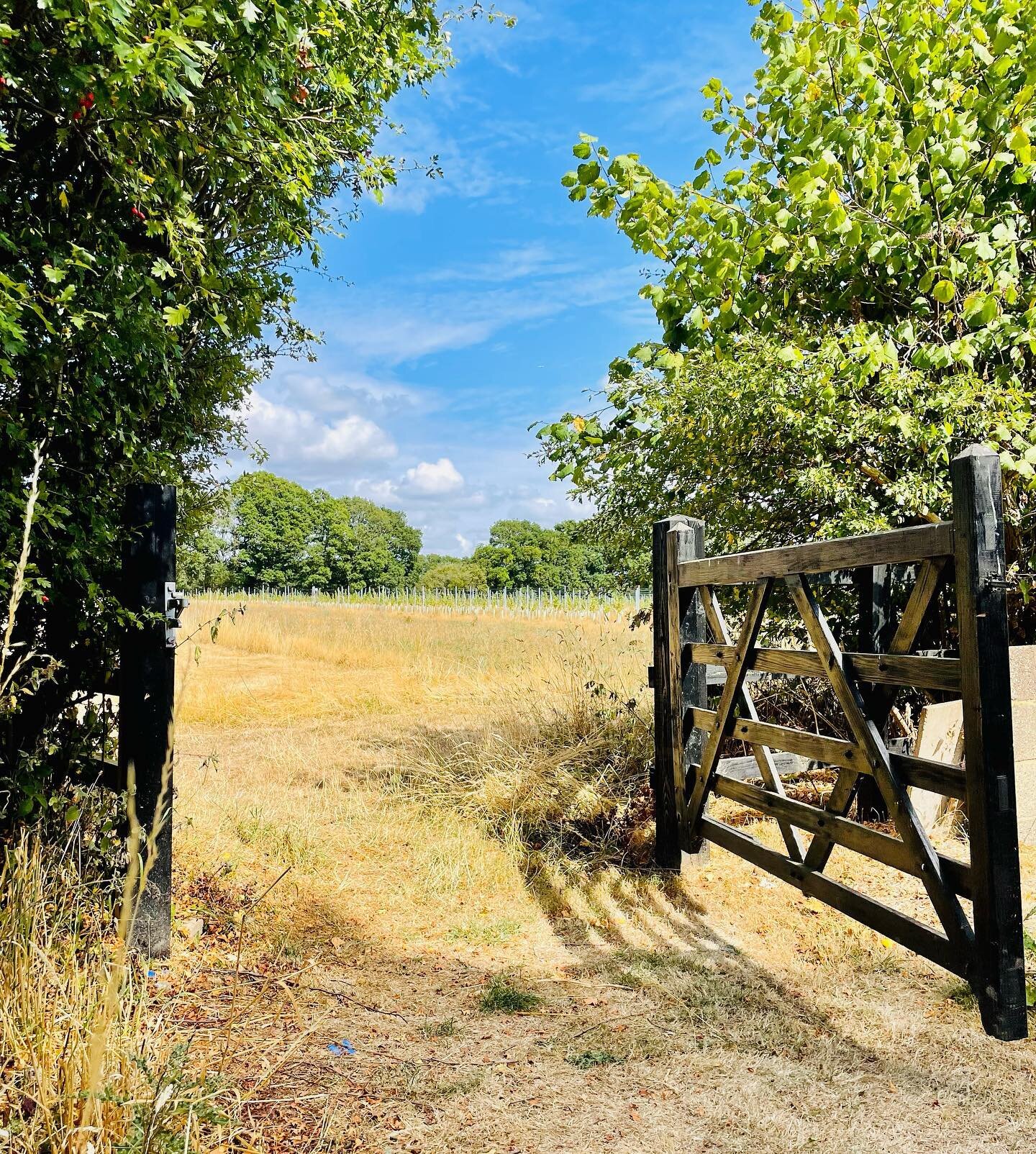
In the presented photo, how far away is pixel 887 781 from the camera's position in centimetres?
301

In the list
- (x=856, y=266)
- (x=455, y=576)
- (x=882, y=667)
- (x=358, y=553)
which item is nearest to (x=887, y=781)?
(x=882, y=667)

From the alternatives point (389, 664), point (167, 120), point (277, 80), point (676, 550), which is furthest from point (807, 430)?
point (389, 664)

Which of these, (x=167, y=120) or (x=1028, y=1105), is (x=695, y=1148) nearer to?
(x=1028, y=1105)

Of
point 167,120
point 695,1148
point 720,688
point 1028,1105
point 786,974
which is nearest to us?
point 695,1148

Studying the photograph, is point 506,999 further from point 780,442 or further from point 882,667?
point 780,442

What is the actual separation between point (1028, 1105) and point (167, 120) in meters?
4.74

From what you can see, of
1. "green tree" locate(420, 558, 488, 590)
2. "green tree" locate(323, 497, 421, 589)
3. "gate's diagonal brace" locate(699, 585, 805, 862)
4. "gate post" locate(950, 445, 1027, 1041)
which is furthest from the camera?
"green tree" locate(420, 558, 488, 590)

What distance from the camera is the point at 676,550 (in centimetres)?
485

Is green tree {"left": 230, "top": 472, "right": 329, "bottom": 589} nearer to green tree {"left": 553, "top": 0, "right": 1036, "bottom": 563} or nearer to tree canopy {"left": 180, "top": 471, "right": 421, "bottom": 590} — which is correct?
tree canopy {"left": 180, "top": 471, "right": 421, "bottom": 590}

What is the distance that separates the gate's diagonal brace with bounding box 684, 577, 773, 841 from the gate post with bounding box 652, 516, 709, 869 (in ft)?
0.51

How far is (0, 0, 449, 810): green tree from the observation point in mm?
2867

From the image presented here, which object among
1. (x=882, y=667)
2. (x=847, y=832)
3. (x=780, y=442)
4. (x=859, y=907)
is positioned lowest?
(x=859, y=907)

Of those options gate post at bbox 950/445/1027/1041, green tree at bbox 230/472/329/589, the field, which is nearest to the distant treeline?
green tree at bbox 230/472/329/589

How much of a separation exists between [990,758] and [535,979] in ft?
7.73
